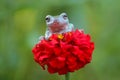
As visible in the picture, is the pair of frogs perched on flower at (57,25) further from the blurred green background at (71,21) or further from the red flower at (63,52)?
the blurred green background at (71,21)

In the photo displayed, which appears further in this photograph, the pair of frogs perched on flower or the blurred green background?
the blurred green background

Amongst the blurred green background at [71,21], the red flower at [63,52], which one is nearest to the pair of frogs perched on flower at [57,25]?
the red flower at [63,52]

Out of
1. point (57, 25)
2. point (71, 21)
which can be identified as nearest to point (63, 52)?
point (57, 25)

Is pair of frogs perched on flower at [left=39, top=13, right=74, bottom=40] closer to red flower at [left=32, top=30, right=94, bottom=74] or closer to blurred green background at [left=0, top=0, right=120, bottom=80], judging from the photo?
red flower at [left=32, top=30, right=94, bottom=74]

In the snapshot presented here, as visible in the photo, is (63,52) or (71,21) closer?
(63,52)

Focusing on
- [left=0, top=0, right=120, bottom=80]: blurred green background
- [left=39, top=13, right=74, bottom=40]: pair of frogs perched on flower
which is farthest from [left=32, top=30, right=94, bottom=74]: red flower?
[left=0, top=0, right=120, bottom=80]: blurred green background

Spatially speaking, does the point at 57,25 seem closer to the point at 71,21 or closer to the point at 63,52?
the point at 63,52

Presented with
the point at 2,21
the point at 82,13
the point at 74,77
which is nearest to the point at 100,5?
the point at 82,13
